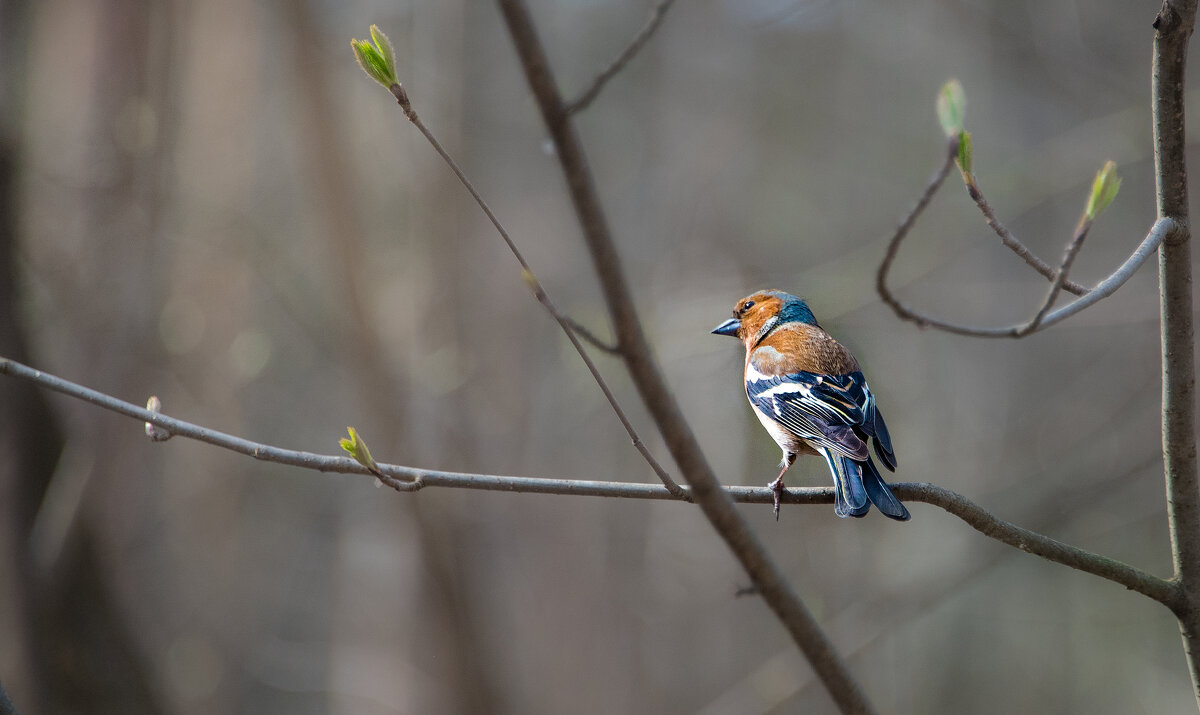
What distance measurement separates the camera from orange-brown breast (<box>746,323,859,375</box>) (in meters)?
2.93

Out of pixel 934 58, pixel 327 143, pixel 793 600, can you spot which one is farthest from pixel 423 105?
pixel 934 58

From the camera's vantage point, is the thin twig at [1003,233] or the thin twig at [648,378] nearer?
the thin twig at [648,378]

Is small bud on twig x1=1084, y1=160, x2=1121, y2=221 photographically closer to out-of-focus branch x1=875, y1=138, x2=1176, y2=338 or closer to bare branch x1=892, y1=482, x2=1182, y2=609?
out-of-focus branch x1=875, y1=138, x2=1176, y2=338

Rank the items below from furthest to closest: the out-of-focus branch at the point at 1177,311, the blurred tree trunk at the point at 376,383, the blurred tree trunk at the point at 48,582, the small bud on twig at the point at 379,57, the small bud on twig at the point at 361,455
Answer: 1. the blurred tree trunk at the point at 376,383
2. the blurred tree trunk at the point at 48,582
3. the small bud on twig at the point at 361,455
4. the out-of-focus branch at the point at 1177,311
5. the small bud on twig at the point at 379,57

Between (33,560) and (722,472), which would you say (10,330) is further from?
(722,472)

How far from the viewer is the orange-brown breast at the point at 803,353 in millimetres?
2928

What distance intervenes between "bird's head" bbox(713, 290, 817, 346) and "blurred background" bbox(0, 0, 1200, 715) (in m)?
0.52

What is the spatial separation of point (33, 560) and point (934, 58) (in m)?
10.7

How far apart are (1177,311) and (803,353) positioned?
1254 millimetres

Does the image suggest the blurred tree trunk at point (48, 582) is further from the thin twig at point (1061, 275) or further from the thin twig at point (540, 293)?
the thin twig at point (1061, 275)

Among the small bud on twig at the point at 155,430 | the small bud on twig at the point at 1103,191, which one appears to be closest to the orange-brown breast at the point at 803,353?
the small bud on twig at the point at 1103,191

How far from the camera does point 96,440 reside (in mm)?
4809

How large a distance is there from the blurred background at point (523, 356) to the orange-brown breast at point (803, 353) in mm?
392

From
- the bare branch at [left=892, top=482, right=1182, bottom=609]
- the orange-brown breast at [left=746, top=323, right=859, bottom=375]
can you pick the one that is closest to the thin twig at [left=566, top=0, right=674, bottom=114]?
the bare branch at [left=892, top=482, right=1182, bottom=609]
